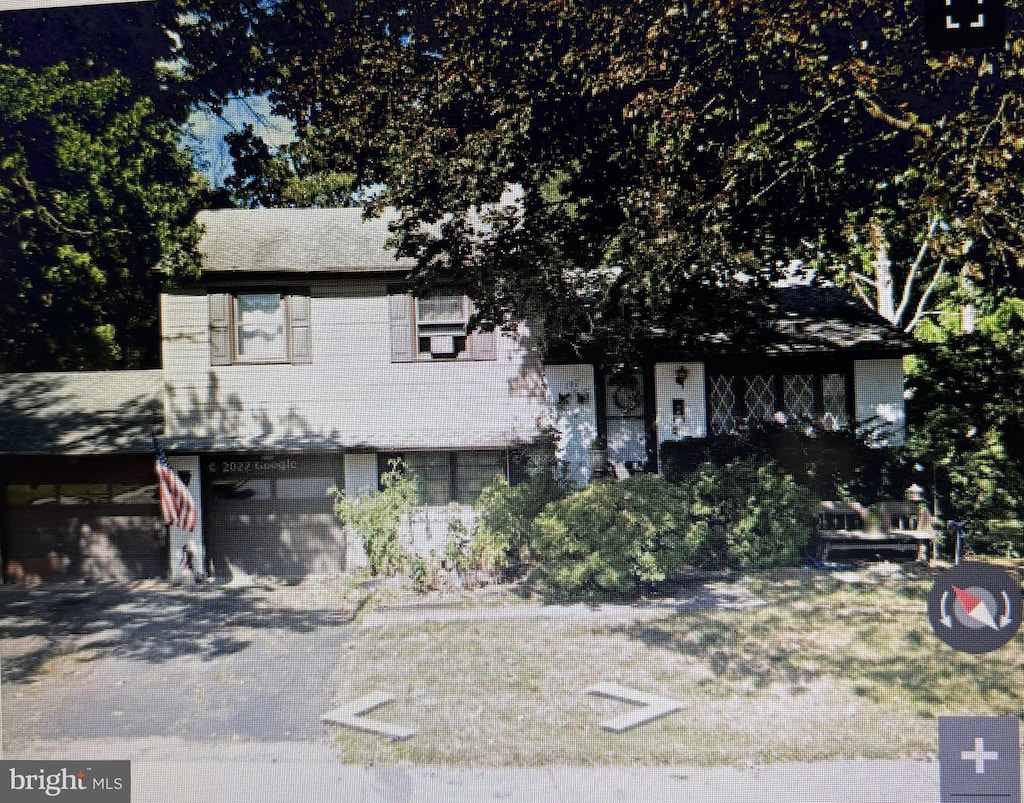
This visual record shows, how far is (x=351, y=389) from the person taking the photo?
1.62 m

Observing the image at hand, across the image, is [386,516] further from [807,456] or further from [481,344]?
[807,456]

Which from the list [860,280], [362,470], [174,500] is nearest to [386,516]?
[362,470]

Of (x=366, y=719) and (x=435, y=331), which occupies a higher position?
(x=435, y=331)

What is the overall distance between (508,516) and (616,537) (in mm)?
266

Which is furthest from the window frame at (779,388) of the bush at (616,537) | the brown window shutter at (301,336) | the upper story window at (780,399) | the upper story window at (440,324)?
the brown window shutter at (301,336)

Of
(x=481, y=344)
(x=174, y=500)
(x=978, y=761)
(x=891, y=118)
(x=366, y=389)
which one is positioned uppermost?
(x=891, y=118)

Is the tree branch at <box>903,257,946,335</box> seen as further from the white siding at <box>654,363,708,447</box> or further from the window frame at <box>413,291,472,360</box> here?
the window frame at <box>413,291,472,360</box>

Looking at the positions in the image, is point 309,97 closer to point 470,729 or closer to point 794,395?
point 794,395

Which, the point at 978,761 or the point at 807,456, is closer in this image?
the point at 978,761

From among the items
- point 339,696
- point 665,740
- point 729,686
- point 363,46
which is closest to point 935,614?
point 729,686

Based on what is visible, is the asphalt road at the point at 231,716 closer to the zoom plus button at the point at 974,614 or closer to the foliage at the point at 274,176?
the zoom plus button at the point at 974,614

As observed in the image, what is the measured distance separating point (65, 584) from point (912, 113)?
2393 mm

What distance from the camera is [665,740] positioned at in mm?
1512

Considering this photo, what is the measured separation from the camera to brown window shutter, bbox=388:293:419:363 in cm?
161
